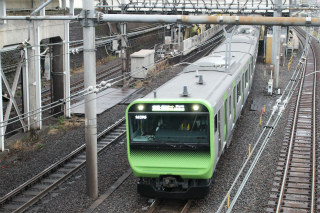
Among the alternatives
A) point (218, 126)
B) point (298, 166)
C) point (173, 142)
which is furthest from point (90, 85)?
point (298, 166)

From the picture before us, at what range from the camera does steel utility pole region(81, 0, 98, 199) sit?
9.85 metres

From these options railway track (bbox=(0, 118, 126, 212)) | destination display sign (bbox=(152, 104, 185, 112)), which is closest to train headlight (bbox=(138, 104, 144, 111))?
destination display sign (bbox=(152, 104, 185, 112))

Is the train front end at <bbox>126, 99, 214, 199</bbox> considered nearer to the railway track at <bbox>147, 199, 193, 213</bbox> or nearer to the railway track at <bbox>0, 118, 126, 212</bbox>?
the railway track at <bbox>147, 199, 193, 213</bbox>

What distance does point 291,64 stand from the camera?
99.3 ft

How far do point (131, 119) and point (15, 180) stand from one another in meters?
3.80

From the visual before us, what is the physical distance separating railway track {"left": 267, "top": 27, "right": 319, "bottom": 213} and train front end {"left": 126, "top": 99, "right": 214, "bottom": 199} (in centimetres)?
161

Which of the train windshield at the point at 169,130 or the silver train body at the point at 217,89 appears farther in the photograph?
the silver train body at the point at 217,89

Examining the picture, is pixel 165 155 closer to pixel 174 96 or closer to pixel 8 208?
pixel 174 96

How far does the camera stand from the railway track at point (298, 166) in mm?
9883

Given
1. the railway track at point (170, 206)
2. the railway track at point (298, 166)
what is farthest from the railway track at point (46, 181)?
the railway track at point (298, 166)

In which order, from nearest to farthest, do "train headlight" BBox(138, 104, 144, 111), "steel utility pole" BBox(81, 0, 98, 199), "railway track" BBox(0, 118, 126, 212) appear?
"train headlight" BBox(138, 104, 144, 111), "steel utility pole" BBox(81, 0, 98, 199), "railway track" BBox(0, 118, 126, 212)

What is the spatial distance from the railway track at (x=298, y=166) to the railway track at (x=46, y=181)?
4.72 m

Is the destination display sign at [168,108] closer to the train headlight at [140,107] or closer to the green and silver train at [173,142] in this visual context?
the green and silver train at [173,142]

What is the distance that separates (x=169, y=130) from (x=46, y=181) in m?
3.72
